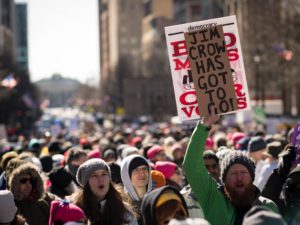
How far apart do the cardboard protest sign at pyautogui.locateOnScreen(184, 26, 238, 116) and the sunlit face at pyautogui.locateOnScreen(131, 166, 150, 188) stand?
1320mm

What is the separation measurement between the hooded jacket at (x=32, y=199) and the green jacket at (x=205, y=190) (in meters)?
1.92

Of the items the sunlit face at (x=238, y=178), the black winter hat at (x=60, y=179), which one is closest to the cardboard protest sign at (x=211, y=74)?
the sunlit face at (x=238, y=178)

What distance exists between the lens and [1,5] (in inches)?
5217

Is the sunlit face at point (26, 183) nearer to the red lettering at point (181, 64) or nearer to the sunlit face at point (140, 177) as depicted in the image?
the sunlit face at point (140, 177)

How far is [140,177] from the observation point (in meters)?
8.77

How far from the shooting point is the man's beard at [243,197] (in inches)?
270

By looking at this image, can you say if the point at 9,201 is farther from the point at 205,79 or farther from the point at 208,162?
the point at 208,162

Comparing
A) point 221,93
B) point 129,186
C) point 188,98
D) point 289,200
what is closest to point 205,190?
point 289,200

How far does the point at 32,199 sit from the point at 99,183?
1195 millimetres

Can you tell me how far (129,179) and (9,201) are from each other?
6.58 ft

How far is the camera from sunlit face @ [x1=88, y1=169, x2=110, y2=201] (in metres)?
7.73

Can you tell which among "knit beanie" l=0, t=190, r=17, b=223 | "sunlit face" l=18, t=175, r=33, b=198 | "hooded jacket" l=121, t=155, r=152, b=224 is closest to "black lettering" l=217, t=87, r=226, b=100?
"hooded jacket" l=121, t=155, r=152, b=224

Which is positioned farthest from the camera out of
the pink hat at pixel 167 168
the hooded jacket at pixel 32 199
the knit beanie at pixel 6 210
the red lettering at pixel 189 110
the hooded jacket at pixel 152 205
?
the pink hat at pixel 167 168

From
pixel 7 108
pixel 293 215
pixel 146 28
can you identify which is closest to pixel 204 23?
pixel 293 215
